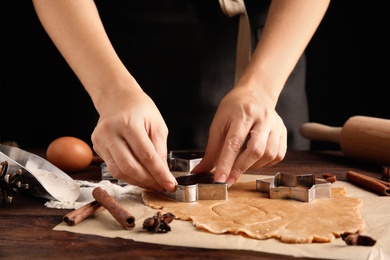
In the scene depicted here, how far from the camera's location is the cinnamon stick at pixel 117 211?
1005 mm

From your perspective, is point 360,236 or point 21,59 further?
point 21,59

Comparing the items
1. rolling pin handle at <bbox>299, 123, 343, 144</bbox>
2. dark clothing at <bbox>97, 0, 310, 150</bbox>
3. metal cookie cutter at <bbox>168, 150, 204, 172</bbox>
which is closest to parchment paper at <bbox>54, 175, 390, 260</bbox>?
metal cookie cutter at <bbox>168, 150, 204, 172</bbox>

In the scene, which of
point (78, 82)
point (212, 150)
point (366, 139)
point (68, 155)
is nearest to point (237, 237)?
point (212, 150)

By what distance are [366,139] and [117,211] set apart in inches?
37.9

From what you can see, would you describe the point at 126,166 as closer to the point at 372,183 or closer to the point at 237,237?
the point at 237,237

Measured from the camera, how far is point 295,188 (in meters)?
1.21

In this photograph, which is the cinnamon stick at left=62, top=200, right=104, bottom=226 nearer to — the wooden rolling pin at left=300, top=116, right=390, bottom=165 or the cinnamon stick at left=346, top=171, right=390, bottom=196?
the cinnamon stick at left=346, top=171, right=390, bottom=196

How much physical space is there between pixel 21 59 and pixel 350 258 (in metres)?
1.79

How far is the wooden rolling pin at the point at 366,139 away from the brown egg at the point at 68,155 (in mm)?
864

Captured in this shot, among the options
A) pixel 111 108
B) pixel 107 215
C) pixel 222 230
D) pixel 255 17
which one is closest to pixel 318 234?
pixel 222 230

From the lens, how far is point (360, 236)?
3.01ft

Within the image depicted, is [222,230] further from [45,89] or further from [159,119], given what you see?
[45,89]

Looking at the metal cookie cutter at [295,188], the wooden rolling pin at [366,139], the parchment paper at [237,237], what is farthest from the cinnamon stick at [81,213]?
the wooden rolling pin at [366,139]

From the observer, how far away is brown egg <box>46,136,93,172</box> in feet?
5.01
